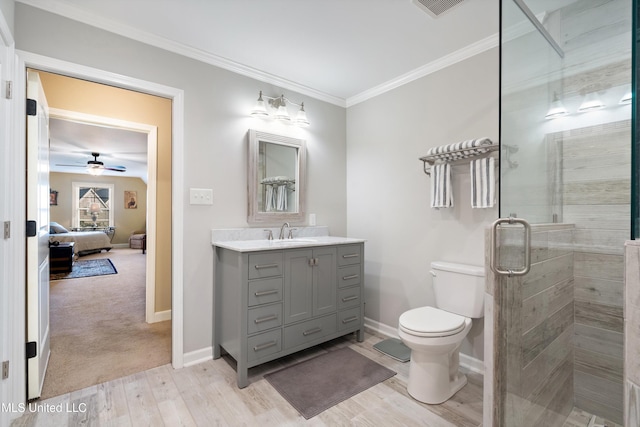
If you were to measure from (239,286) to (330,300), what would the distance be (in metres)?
→ 0.82

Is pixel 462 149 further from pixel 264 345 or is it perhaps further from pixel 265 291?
pixel 264 345

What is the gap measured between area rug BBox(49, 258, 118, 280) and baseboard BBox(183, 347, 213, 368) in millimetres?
4204

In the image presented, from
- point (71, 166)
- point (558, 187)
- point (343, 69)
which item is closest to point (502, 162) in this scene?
point (558, 187)

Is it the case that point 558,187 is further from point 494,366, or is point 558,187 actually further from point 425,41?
point 425,41

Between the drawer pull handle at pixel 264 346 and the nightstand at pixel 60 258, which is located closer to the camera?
the drawer pull handle at pixel 264 346

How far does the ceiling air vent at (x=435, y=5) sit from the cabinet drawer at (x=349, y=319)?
227 centimetres

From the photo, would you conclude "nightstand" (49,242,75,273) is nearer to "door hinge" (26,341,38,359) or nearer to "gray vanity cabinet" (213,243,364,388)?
"door hinge" (26,341,38,359)

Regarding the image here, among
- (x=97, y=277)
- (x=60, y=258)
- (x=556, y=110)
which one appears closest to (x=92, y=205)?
(x=60, y=258)

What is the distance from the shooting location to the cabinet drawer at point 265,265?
2.01 m

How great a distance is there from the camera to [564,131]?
5.36ft

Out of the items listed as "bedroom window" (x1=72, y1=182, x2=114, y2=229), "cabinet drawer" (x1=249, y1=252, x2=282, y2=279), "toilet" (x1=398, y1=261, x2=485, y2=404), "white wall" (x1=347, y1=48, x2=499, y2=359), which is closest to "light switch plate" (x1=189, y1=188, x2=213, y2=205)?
"cabinet drawer" (x1=249, y1=252, x2=282, y2=279)

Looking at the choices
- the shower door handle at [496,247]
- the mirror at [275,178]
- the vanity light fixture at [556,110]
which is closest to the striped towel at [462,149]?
the vanity light fixture at [556,110]

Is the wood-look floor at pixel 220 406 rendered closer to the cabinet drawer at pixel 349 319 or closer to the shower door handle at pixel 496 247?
the cabinet drawer at pixel 349 319

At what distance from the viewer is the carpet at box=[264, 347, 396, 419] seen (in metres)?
1.83
